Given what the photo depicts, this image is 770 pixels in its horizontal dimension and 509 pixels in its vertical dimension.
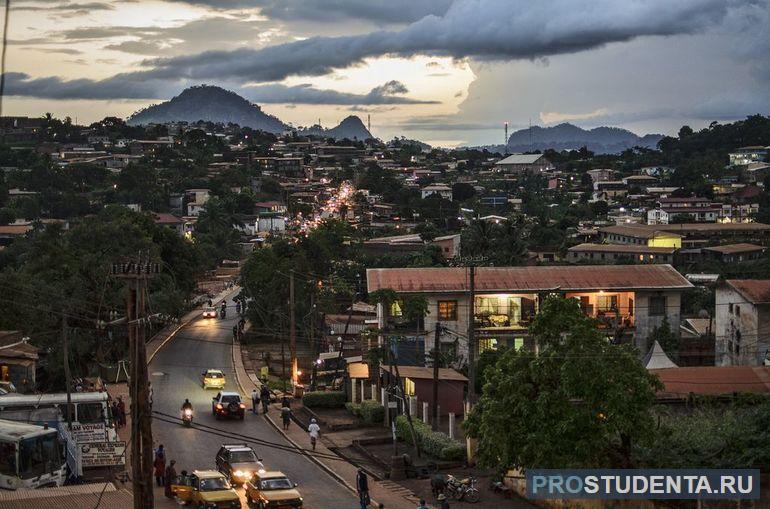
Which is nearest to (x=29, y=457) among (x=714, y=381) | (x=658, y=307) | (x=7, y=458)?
(x=7, y=458)

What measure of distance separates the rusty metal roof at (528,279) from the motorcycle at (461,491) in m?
17.7

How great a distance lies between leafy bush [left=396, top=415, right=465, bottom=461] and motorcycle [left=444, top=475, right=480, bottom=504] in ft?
9.96

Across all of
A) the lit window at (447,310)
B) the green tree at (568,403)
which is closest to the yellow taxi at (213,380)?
the lit window at (447,310)

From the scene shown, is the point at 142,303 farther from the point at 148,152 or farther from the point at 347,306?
the point at 148,152

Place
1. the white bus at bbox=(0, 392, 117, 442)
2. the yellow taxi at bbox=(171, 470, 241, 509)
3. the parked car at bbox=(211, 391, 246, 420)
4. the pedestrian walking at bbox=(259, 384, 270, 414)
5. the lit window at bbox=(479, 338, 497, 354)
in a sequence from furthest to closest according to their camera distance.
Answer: the lit window at bbox=(479, 338, 497, 354)
the pedestrian walking at bbox=(259, 384, 270, 414)
the parked car at bbox=(211, 391, 246, 420)
the white bus at bbox=(0, 392, 117, 442)
the yellow taxi at bbox=(171, 470, 241, 509)

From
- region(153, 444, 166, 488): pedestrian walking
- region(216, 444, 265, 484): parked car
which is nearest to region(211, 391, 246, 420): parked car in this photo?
region(216, 444, 265, 484): parked car

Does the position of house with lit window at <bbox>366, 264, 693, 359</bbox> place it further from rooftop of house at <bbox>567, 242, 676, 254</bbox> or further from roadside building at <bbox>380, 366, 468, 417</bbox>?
rooftop of house at <bbox>567, 242, 676, 254</bbox>

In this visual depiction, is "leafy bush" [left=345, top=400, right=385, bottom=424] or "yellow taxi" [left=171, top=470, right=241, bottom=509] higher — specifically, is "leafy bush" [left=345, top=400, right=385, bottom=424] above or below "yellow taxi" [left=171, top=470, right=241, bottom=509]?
below

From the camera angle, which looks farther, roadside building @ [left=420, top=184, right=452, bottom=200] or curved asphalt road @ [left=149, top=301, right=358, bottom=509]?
roadside building @ [left=420, top=184, right=452, bottom=200]

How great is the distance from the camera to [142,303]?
17.9 m

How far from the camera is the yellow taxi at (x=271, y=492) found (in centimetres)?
2089

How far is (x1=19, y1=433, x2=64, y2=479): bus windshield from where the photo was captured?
2123 cm

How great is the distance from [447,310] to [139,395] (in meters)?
25.6

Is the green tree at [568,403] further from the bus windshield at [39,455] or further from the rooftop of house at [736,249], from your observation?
the rooftop of house at [736,249]
